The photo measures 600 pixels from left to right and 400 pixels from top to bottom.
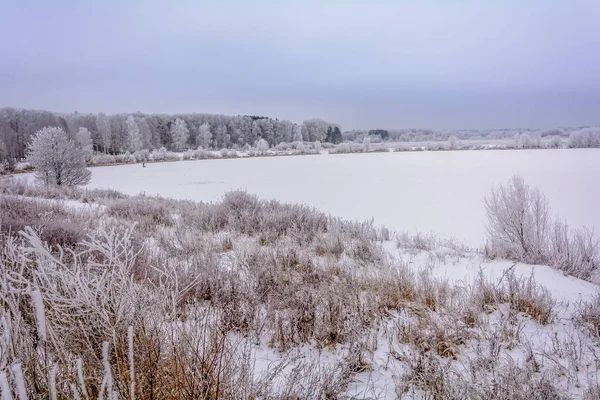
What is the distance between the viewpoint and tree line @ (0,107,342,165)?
53.6 metres

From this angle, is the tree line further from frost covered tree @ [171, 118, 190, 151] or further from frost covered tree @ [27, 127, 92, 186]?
frost covered tree @ [27, 127, 92, 186]

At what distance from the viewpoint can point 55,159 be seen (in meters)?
16.6

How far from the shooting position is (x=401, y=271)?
156 inches

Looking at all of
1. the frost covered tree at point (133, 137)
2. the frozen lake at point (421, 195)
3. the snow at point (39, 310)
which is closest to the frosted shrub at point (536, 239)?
the frozen lake at point (421, 195)

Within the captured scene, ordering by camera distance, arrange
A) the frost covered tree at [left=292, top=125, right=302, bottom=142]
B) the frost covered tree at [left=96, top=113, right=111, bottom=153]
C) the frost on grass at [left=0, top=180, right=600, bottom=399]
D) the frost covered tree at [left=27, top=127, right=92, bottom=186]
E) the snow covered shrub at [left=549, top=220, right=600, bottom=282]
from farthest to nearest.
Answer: the frost covered tree at [left=292, top=125, right=302, bottom=142] → the frost covered tree at [left=96, top=113, right=111, bottom=153] → the frost covered tree at [left=27, top=127, right=92, bottom=186] → the snow covered shrub at [left=549, top=220, right=600, bottom=282] → the frost on grass at [left=0, top=180, right=600, bottom=399]

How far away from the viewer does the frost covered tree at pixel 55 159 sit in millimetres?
16250

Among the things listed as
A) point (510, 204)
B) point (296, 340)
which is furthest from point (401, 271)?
point (510, 204)

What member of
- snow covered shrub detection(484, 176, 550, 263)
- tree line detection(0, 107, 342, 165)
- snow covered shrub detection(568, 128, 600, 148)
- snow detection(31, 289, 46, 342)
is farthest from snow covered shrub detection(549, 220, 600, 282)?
tree line detection(0, 107, 342, 165)

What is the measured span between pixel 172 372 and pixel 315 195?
40.5 feet

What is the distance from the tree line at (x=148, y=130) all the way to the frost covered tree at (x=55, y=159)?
29.5m

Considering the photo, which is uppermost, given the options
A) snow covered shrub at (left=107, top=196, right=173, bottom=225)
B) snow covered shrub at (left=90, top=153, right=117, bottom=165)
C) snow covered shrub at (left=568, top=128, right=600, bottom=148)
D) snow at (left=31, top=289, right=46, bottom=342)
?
snow covered shrub at (left=568, top=128, right=600, bottom=148)

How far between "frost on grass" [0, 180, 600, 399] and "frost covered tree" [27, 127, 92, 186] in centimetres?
1554

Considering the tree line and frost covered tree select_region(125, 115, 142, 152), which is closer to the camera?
the tree line

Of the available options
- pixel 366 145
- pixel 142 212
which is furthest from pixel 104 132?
pixel 142 212
